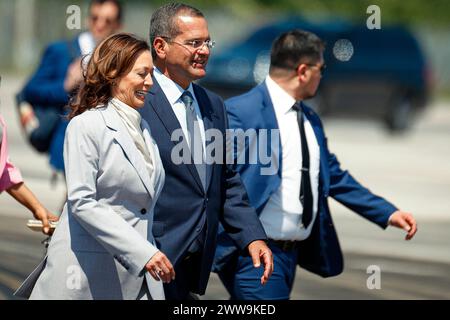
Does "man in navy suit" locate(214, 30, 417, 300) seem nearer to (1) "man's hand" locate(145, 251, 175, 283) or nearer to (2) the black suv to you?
(1) "man's hand" locate(145, 251, 175, 283)

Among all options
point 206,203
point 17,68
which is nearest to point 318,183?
point 206,203

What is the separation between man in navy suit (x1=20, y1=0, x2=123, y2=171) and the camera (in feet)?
29.0

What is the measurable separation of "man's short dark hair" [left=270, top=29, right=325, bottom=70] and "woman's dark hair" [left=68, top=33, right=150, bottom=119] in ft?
6.42

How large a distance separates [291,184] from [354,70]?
19.1 m

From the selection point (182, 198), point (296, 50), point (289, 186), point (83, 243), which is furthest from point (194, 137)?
point (296, 50)

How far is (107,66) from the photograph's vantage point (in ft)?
17.1

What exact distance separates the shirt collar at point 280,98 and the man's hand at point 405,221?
827mm

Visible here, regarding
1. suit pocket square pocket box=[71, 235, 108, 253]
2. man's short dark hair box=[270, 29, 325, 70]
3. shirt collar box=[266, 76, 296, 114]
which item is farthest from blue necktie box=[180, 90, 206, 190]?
man's short dark hair box=[270, 29, 325, 70]

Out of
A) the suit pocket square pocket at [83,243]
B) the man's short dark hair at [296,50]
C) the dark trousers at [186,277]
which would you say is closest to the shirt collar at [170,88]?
the dark trousers at [186,277]

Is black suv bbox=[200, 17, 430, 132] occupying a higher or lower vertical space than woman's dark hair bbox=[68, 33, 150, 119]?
lower

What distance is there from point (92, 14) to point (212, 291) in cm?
213

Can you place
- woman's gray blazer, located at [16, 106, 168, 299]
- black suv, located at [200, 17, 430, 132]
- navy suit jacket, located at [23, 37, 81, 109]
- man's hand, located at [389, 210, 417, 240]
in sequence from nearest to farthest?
1. woman's gray blazer, located at [16, 106, 168, 299]
2. man's hand, located at [389, 210, 417, 240]
3. navy suit jacket, located at [23, 37, 81, 109]
4. black suv, located at [200, 17, 430, 132]

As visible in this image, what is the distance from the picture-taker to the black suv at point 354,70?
25.5 m

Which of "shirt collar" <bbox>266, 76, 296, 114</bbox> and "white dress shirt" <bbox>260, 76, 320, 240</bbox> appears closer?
"white dress shirt" <bbox>260, 76, 320, 240</bbox>
